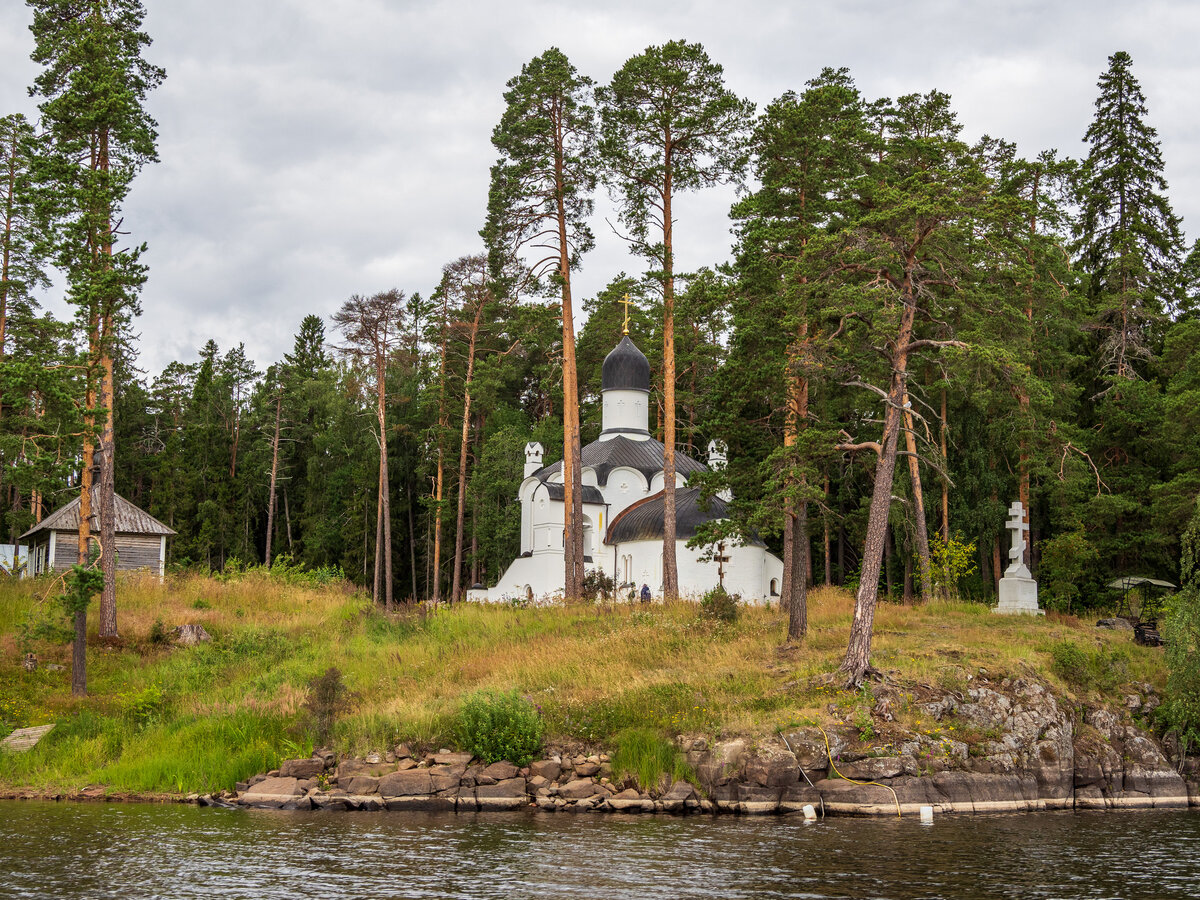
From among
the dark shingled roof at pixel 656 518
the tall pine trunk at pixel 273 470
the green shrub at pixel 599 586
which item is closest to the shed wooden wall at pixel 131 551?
the green shrub at pixel 599 586

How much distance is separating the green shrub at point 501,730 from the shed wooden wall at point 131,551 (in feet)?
67.4

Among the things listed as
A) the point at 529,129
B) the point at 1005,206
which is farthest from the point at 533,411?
the point at 1005,206

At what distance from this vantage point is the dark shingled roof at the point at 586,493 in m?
42.2

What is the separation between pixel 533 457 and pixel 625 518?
7.22 meters

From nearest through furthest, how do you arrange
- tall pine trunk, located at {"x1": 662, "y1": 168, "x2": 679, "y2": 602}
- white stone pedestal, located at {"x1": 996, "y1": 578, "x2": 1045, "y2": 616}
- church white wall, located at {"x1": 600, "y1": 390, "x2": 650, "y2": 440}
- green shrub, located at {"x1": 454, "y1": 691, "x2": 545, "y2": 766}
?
green shrub, located at {"x1": 454, "y1": 691, "x2": 545, "y2": 766}, tall pine trunk, located at {"x1": 662, "y1": 168, "x2": 679, "y2": 602}, white stone pedestal, located at {"x1": 996, "y1": 578, "x2": 1045, "y2": 616}, church white wall, located at {"x1": 600, "y1": 390, "x2": 650, "y2": 440}

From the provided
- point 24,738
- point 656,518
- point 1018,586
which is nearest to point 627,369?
point 656,518

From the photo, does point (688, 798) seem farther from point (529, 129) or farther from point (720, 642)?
point (529, 129)

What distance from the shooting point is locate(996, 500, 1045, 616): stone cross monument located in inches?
→ 1087

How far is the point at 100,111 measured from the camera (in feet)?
73.6

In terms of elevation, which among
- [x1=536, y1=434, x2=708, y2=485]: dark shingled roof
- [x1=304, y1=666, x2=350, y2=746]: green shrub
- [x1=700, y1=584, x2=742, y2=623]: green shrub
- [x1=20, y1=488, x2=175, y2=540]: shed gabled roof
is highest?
[x1=536, y1=434, x2=708, y2=485]: dark shingled roof

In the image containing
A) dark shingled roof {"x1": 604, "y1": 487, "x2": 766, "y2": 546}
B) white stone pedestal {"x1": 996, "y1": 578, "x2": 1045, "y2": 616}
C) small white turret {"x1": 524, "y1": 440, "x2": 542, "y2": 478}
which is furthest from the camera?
small white turret {"x1": 524, "y1": 440, "x2": 542, "y2": 478}

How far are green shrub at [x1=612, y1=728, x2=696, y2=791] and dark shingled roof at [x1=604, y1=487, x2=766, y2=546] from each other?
64.5ft

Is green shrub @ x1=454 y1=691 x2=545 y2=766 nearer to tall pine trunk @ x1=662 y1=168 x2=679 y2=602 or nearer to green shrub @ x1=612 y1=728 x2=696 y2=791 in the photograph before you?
green shrub @ x1=612 y1=728 x2=696 y2=791

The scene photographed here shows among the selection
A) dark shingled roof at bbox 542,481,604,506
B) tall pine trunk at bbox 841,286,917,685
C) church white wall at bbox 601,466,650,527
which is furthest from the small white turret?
tall pine trunk at bbox 841,286,917,685
